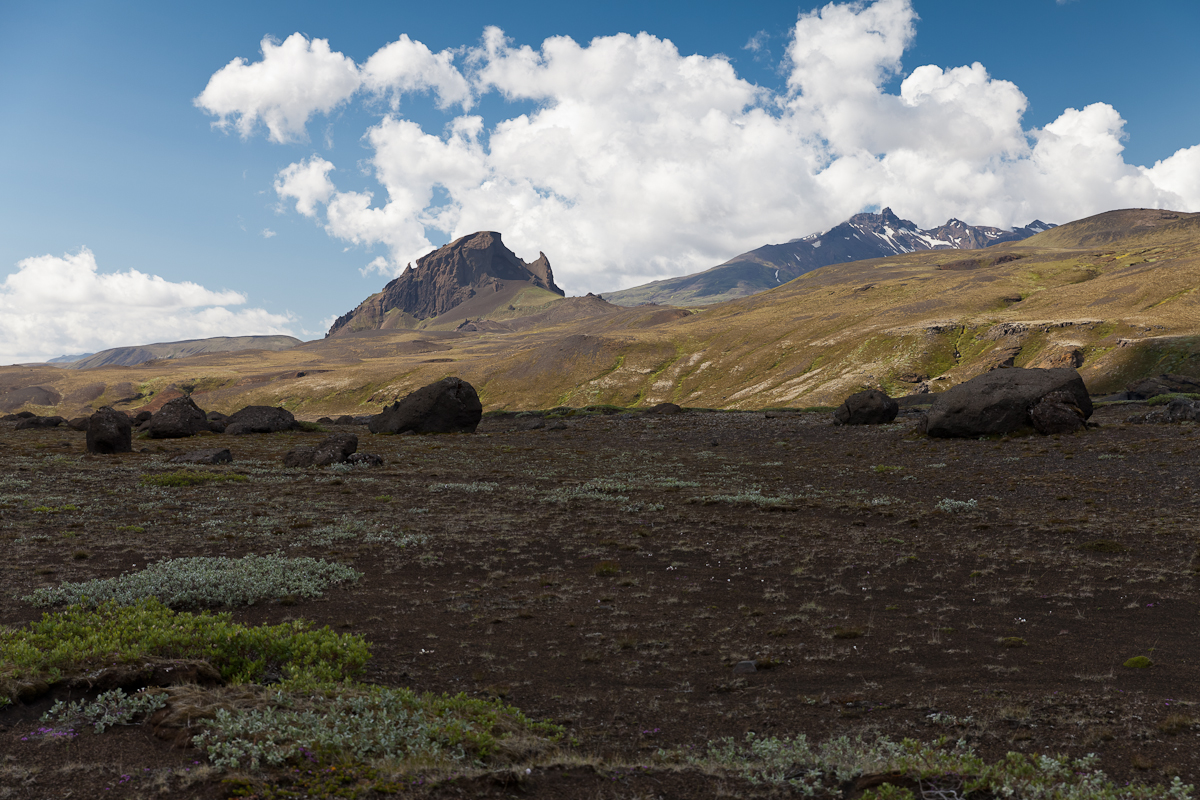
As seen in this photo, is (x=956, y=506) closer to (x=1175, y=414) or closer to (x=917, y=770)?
(x=917, y=770)

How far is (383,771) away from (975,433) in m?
44.5

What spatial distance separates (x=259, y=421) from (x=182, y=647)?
180 ft

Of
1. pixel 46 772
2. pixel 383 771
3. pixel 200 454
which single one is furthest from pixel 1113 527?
pixel 200 454

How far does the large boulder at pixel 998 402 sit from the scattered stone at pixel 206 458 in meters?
44.6

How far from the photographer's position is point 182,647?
9203mm

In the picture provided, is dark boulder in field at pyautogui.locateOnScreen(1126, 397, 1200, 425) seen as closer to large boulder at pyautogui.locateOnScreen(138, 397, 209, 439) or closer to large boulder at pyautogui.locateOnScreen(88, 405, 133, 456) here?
large boulder at pyautogui.locateOnScreen(88, 405, 133, 456)

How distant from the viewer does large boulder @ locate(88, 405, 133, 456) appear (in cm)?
4053

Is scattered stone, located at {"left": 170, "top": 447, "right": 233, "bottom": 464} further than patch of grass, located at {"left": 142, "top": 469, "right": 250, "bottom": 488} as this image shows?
Yes

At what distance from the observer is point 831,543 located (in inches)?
753

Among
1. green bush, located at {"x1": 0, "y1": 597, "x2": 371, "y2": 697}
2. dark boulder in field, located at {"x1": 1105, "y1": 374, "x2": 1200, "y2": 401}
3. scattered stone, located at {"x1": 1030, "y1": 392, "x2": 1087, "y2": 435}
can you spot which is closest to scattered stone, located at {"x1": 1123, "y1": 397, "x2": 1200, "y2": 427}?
scattered stone, located at {"x1": 1030, "y1": 392, "x2": 1087, "y2": 435}

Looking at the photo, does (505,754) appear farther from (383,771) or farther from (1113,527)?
(1113,527)

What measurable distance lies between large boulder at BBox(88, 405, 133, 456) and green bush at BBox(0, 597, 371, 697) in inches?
1467

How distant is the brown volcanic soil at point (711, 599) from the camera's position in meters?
7.61

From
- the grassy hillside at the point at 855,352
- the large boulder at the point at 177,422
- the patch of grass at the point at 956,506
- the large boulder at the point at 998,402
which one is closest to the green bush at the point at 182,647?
the patch of grass at the point at 956,506
